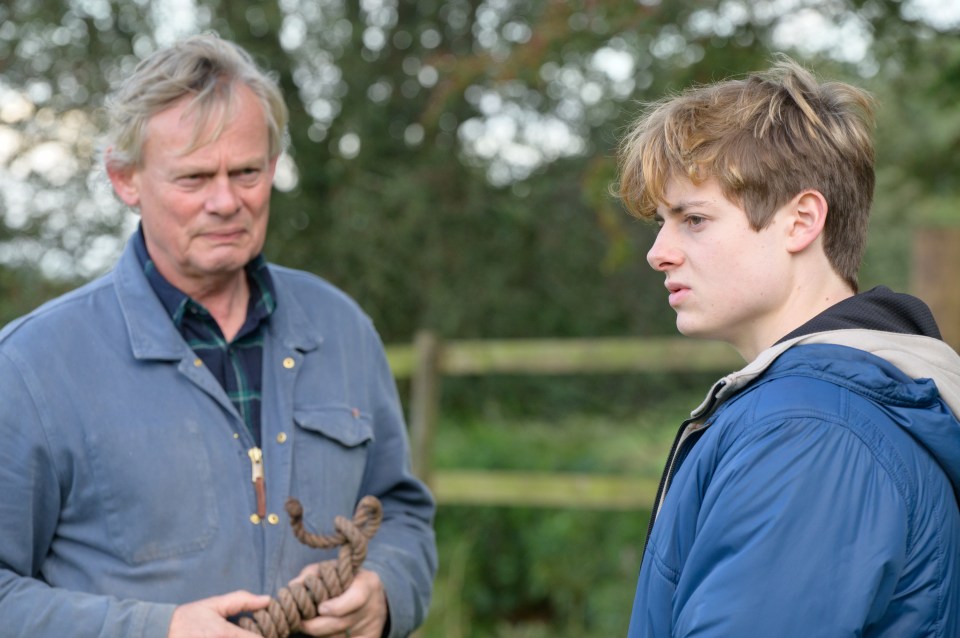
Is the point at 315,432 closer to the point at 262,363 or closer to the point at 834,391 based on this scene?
the point at 262,363

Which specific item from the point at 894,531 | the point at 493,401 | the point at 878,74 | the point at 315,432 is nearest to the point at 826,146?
the point at 894,531

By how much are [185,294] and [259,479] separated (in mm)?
430

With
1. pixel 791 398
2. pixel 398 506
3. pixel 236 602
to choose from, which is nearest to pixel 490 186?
pixel 398 506

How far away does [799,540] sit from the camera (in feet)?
4.17

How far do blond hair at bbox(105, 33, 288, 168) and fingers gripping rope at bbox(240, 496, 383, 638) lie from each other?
32.2 inches

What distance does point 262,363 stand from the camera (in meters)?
2.28

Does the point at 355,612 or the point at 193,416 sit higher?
the point at 193,416

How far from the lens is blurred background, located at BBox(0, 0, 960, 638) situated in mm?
4398

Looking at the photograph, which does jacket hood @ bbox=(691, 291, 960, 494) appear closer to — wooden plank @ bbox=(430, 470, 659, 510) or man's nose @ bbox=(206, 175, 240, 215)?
man's nose @ bbox=(206, 175, 240, 215)

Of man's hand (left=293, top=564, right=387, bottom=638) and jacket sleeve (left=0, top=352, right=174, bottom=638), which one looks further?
man's hand (left=293, top=564, right=387, bottom=638)

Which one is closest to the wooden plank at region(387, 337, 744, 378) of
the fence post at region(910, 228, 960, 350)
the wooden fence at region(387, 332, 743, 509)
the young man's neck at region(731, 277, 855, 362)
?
the wooden fence at region(387, 332, 743, 509)

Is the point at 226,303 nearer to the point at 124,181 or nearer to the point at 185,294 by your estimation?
the point at 185,294

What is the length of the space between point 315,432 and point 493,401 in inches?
231

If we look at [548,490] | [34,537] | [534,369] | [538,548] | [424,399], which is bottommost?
[538,548]
